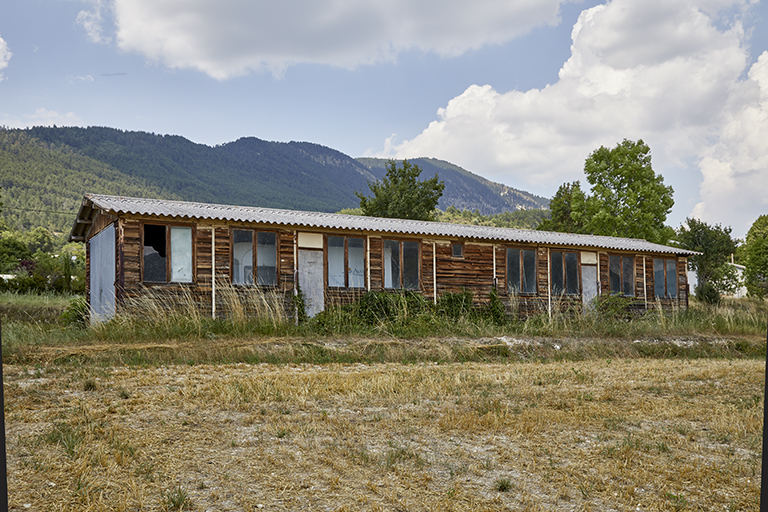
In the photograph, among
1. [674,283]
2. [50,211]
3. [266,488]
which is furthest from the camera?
[50,211]

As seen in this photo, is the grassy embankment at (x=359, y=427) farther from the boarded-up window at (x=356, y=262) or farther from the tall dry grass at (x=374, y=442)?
the boarded-up window at (x=356, y=262)

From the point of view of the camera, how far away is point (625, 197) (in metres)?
31.3

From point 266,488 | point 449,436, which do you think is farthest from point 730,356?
point 266,488

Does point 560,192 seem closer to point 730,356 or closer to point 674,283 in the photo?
point 674,283

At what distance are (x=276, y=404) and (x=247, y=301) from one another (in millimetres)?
7904

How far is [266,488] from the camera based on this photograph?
3553mm

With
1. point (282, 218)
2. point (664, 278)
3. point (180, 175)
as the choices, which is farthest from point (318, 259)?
point (180, 175)

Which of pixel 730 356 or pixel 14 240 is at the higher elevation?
pixel 14 240

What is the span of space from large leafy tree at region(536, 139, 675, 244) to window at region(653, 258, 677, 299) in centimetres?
929

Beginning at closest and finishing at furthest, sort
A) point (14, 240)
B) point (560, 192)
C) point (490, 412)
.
→ point (490, 412), point (14, 240), point (560, 192)

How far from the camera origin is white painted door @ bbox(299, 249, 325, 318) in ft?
48.3

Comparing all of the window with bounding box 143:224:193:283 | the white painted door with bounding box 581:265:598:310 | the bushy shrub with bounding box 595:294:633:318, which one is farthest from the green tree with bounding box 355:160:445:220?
the window with bounding box 143:224:193:283

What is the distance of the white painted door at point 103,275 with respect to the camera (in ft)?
43.7

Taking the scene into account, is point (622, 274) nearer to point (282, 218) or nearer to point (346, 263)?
point (346, 263)
